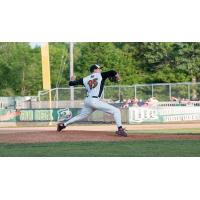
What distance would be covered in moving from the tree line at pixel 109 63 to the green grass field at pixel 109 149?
19583mm

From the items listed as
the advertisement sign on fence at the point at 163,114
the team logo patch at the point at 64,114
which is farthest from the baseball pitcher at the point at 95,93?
the team logo patch at the point at 64,114

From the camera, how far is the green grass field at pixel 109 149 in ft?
37.9

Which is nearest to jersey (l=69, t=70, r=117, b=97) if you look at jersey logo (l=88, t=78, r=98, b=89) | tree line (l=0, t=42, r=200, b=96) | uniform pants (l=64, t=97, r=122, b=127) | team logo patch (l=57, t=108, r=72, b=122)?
jersey logo (l=88, t=78, r=98, b=89)

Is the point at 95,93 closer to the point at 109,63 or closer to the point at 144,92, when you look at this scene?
the point at 144,92

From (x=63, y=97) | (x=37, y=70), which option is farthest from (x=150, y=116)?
(x=37, y=70)

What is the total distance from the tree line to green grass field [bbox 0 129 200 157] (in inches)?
771

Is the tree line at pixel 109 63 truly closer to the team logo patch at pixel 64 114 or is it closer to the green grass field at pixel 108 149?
the team logo patch at pixel 64 114

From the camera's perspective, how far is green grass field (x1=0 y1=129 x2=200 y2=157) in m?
11.6

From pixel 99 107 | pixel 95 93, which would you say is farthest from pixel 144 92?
pixel 99 107

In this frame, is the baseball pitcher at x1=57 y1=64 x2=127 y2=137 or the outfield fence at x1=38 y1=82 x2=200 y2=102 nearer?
the baseball pitcher at x1=57 y1=64 x2=127 y2=137

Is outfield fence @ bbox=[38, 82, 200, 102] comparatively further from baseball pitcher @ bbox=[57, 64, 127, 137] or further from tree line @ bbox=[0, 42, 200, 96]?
baseball pitcher @ bbox=[57, 64, 127, 137]
